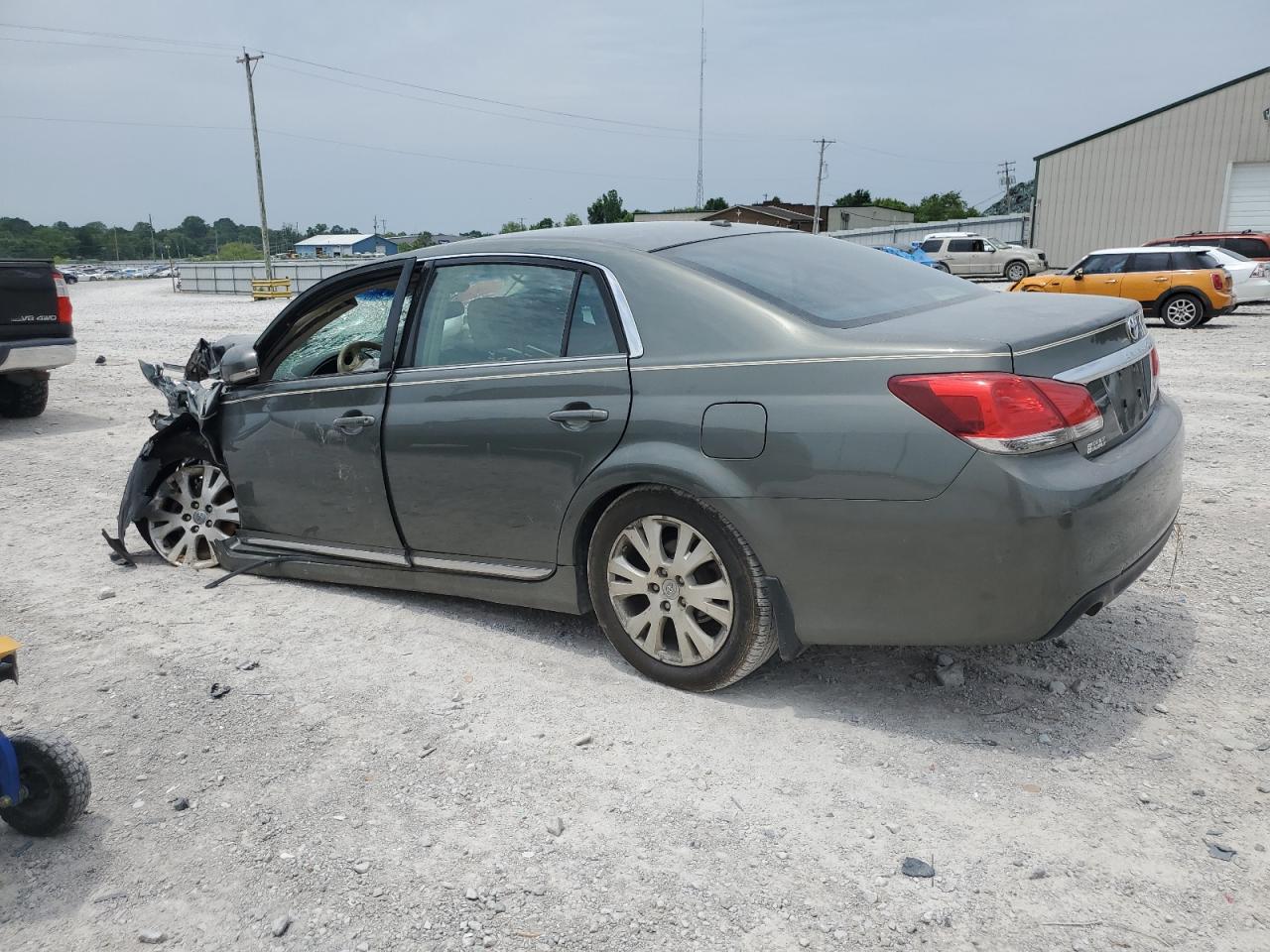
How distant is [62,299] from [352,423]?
7.06m

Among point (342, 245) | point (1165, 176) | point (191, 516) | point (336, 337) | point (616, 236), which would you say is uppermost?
point (1165, 176)

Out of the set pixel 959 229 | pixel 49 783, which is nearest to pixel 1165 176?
pixel 959 229

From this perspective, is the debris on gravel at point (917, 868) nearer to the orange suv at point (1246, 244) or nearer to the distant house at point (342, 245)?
the orange suv at point (1246, 244)

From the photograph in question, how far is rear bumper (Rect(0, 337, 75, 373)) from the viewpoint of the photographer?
30.2ft

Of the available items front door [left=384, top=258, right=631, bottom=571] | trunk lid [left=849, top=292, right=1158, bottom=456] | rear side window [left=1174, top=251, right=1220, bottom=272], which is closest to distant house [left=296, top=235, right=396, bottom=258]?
rear side window [left=1174, top=251, right=1220, bottom=272]

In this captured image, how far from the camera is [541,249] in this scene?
395 cm

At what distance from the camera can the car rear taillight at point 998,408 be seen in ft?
9.34

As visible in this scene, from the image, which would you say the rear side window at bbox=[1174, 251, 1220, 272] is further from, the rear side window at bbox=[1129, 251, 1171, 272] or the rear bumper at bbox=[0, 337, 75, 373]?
the rear bumper at bbox=[0, 337, 75, 373]

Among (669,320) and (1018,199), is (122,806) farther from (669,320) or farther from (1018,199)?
(1018,199)

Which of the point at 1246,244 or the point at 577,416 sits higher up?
the point at 1246,244

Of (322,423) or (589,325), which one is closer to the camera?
(589,325)

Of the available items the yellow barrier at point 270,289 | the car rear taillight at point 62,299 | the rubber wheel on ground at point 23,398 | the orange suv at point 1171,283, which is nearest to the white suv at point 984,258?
the orange suv at point 1171,283

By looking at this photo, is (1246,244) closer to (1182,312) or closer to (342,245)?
(1182,312)

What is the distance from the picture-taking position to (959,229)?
4688cm
